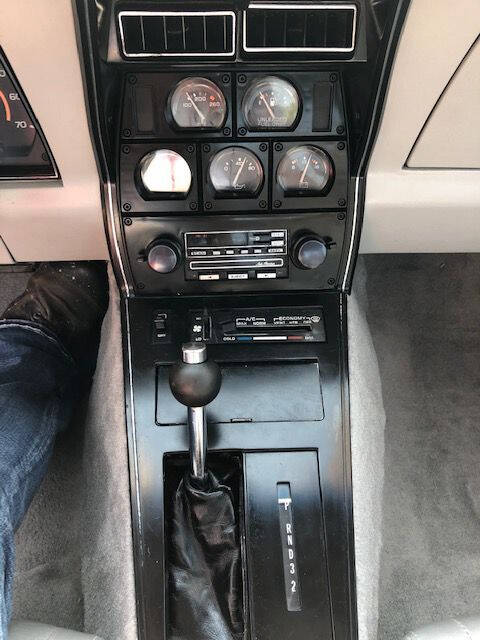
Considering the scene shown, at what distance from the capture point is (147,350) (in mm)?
1209

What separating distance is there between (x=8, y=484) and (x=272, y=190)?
657 mm

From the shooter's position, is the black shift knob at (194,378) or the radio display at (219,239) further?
the radio display at (219,239)

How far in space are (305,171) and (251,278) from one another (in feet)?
0.70

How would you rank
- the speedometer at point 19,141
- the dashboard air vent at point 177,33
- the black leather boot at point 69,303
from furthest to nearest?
the black leather boot at point 69,303, the speedometer at point 19,141, the dashboard air vent at point 177,33

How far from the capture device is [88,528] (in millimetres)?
1289

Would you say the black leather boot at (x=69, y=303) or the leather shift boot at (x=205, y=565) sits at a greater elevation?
the black leather boot at (x=69, y=303)

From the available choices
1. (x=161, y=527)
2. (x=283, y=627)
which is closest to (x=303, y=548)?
(x=283, y=627)

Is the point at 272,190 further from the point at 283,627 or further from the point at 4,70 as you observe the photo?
the point at 283,627

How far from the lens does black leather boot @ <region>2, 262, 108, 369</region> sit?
4.53ft

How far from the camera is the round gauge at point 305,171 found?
1119 mm

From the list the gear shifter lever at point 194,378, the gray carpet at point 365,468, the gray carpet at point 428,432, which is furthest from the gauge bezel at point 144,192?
the gray carpet at point 428,432

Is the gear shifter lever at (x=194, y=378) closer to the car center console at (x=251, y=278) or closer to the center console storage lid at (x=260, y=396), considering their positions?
the car center console at (x=251, y=278)

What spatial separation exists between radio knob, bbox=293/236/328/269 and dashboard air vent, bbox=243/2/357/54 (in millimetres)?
314

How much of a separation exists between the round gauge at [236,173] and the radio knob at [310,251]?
0.12 m
